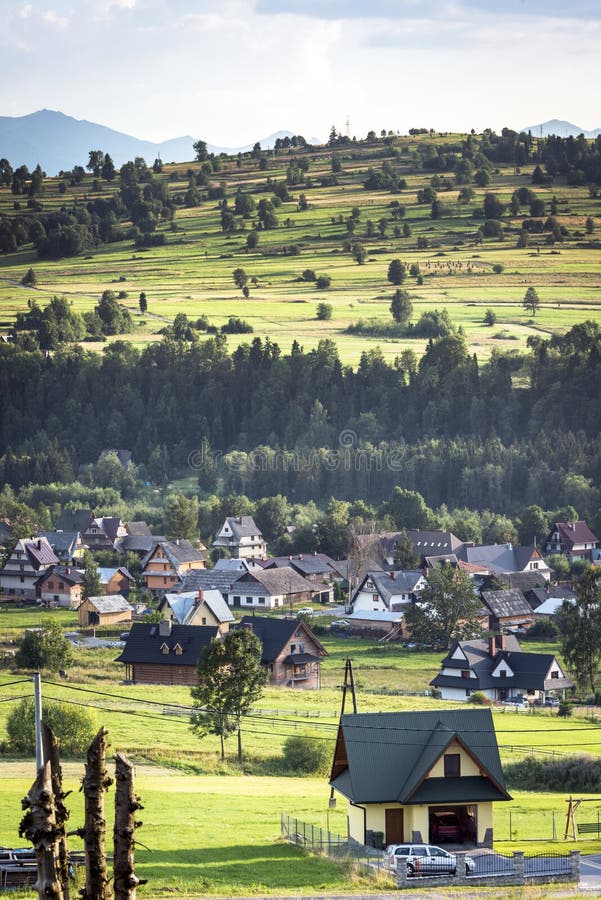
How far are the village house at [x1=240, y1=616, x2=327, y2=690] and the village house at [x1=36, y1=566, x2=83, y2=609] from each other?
1091 inches

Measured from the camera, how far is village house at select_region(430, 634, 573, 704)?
222 feet

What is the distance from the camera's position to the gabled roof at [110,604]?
8850cm

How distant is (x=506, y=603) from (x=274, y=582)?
53.0 ft

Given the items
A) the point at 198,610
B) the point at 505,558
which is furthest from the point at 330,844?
the point at 505,558

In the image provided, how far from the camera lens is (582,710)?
62.8 m

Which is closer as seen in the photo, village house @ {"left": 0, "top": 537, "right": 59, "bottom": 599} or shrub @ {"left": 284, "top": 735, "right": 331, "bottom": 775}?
shrub @ {"left": 284, "top": 735, "right": 331, "bottom": 775}

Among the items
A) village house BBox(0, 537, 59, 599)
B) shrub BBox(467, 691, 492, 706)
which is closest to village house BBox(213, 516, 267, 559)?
village house BBox(0, 537, 59, 599)

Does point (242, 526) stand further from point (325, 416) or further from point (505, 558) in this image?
point (325, 416)

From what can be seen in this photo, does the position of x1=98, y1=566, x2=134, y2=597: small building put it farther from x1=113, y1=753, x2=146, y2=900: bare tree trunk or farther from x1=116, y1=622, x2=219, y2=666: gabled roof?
x1=113, y1=753, x2=146, y2=900: bare tree trunk

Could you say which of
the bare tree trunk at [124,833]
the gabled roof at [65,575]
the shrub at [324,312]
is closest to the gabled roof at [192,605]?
the gabled roof at [65,575]

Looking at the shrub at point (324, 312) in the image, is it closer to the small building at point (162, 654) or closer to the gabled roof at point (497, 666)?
the small building at point (162, 654)

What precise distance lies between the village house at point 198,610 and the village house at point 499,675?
14923mm

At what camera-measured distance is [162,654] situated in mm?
70688

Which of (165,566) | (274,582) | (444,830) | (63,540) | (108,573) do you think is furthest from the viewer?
(63,540)
